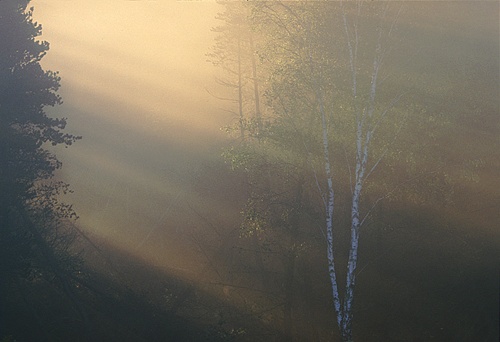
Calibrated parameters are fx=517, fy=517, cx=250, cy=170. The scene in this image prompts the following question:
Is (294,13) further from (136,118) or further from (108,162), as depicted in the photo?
(136,118)

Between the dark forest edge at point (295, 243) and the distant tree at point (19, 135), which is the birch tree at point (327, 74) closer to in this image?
the dark forest edge at point (295, 243)

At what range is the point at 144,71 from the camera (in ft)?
154

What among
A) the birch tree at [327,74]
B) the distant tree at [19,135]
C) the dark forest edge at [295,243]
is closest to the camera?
the birch tree at [327,74]

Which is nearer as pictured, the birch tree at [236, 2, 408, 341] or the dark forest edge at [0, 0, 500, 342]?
the birch tree at [236, 2, 408, 341]

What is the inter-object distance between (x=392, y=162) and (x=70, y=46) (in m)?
46.4

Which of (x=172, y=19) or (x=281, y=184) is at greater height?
(x=172, y=19)

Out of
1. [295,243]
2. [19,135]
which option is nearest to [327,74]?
[295,243]

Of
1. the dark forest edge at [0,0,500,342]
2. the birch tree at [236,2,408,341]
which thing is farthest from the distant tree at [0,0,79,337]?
the birch tree at [236,2,408,341]

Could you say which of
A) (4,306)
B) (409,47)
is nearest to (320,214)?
(409,47)

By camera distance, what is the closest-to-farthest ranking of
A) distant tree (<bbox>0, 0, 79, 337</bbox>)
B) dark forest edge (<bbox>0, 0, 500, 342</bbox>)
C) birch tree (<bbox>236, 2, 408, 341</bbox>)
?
1. birch tree (<bbox>236, 2, 408, 341</bbox>)
2. dark forest edge (<bbox>0, 0, 500, 342</bbox>)
3. distant tree (<bbox>0, 0, 79, 337</bbox>)

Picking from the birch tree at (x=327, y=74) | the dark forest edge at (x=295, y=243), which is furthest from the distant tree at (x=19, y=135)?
the birch tree at (x=327, y=74)

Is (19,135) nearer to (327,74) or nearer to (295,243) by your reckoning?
(295,243)

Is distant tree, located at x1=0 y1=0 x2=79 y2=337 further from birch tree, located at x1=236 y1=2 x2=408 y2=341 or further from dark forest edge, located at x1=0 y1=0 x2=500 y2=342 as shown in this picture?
birch tree, located at x1=236 y1=2 x2=408 y2=341

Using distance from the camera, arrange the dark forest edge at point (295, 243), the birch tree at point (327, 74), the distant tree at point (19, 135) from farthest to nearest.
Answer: the distant tree at point (19, 135)
the dark forest edge at point (295, 243)
the birch tree at point (327, 74)
